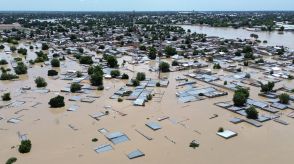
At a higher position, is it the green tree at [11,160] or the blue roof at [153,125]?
the blue roof at [153,125]

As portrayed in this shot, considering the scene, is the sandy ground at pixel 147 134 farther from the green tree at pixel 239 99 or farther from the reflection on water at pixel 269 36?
the reflection on water at pixel 269 36

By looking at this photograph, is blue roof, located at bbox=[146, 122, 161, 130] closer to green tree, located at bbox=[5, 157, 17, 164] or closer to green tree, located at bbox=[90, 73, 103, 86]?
green tree, located at bbox=[5, 157, 17, 164]

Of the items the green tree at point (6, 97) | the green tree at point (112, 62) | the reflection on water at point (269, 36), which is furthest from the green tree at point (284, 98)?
the reflection on water at point (269, 36)

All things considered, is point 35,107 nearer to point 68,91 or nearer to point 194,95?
point 68,91

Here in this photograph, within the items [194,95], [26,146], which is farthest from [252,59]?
[26,146]

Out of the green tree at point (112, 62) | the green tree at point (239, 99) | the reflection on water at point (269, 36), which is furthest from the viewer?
the reflection on water at point (269, 36)

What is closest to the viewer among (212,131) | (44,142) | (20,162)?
(20,162)

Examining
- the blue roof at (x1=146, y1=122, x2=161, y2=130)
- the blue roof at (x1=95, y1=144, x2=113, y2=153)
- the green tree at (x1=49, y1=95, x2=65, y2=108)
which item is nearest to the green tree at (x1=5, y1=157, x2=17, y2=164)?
the blue roof at (x1=95, y1=144, x2=113, y2=153)

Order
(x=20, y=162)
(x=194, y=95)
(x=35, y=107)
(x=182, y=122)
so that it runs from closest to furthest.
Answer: (x=20, y=162) → (x=182, y=122) → (x=35, y=107) → (x=194, y=95)
